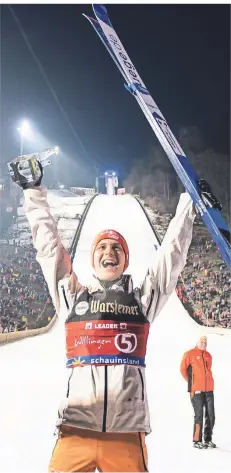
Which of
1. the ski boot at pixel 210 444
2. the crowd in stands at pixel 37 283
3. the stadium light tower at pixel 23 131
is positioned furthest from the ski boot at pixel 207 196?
the stadium light tower at pixel 23 131

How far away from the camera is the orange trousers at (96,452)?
1.99m

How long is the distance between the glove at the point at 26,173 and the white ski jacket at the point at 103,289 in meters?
0.03

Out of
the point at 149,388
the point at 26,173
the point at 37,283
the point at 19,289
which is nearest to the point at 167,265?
the point at 26,173

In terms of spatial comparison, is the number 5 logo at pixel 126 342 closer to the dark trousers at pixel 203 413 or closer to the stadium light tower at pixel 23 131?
the dark trousers at pixel 203 413

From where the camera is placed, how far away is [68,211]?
16.5 ft

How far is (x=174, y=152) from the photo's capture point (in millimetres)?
2848

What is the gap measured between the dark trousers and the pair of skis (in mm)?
967

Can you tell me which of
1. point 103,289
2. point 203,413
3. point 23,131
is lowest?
point 203,413

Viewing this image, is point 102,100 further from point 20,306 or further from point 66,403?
point 66,403

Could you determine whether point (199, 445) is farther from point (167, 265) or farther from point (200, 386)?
point (167, 265)

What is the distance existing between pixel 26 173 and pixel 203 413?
67.1 inches

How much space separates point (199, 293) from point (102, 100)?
2361 mm

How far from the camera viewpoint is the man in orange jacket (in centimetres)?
302

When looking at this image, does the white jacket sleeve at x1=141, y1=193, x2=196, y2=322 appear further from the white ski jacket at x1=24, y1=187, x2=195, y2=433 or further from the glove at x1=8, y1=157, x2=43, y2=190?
the glove at x1=8, y1=157, x2=43, y2=190
